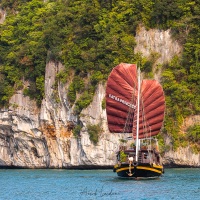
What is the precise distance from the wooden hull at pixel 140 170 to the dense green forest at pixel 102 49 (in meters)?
9.95

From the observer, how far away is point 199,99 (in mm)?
51844

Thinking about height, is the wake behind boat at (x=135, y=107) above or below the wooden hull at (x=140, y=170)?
above

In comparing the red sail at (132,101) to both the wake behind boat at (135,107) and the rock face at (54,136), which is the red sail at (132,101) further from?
the rock face at (54,136)

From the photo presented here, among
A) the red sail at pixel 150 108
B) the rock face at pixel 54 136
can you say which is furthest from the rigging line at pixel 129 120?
the rock face at pixel 54 136

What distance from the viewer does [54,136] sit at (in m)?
55.0

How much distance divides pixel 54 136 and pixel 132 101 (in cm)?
1341

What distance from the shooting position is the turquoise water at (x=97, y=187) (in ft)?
109

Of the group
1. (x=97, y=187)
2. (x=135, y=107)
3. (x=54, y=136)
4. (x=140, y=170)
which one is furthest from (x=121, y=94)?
(x=54, y=136)

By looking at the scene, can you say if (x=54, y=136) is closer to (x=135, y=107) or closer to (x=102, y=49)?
(x=102, y=49)

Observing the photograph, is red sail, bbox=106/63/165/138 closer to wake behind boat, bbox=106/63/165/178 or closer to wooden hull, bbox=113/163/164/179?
wake behind boat, bbox=106/63/165/178

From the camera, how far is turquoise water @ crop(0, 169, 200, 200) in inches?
1314

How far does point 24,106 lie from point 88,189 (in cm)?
2152

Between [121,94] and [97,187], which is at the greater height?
[121,94]

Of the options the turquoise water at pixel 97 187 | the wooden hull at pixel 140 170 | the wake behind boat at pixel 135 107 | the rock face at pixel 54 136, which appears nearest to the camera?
the turquoise water at pixel 97 187
